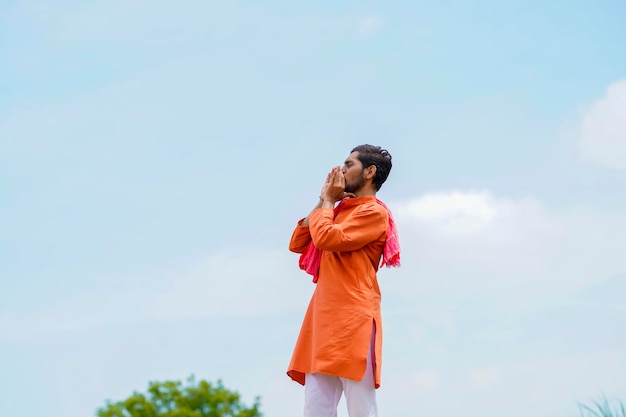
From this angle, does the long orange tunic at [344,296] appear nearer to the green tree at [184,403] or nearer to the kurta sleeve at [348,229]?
the kurta sleeve at [348,229]

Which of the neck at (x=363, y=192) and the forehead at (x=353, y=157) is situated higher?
the forehead at (x=353, y=157)

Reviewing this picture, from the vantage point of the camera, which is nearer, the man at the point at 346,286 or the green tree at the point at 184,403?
the man at the point at 346,286

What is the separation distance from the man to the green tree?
22.0 meters

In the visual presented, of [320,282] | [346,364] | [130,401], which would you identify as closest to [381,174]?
[320,282]

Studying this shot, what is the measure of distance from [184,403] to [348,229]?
23334 millimetres

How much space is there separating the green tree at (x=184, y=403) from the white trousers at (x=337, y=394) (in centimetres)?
2204

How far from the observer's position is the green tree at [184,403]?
26.2 metres

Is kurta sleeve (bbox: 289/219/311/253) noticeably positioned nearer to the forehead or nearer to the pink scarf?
the pink scarf

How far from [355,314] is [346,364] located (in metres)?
0.27

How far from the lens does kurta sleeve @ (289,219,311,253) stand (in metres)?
4.93

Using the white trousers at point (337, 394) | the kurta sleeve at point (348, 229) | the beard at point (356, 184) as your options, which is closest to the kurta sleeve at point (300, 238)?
the kurta sleeve at point (348, 229)

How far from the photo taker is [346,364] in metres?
4.53

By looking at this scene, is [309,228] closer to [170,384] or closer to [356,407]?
[356,407]

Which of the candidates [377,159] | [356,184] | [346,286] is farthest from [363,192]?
[346,286]
